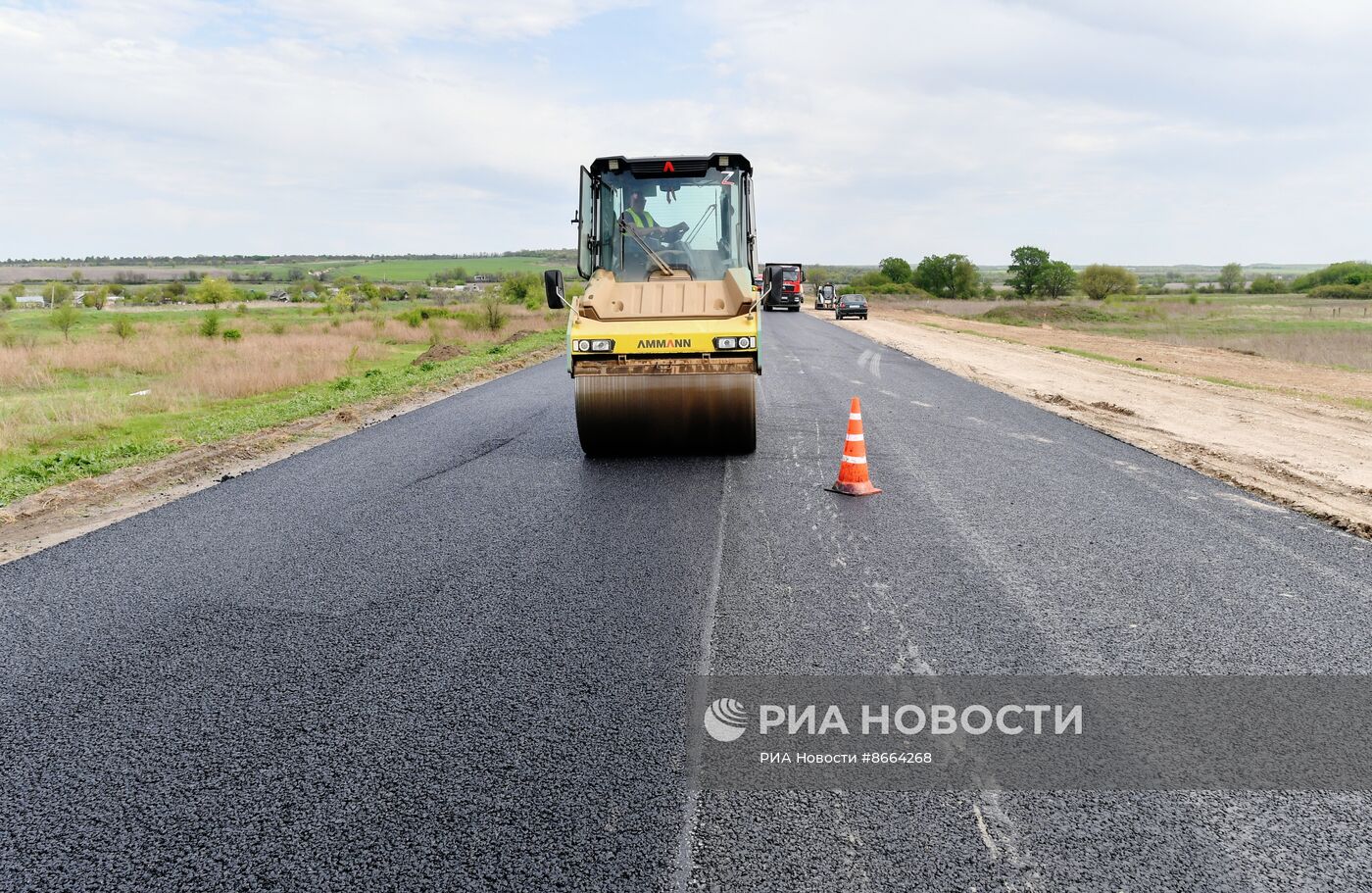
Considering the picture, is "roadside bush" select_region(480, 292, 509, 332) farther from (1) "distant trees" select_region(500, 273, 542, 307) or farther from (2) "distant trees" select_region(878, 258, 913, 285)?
(2) "distant trees" select_region(878, 258, 913, 285)

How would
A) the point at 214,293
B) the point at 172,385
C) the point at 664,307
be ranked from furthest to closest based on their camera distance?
the point at 214,293 < the point at 172,385 < the point at 664,307

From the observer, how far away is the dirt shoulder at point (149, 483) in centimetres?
693

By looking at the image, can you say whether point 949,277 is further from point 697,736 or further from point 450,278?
point 697,736

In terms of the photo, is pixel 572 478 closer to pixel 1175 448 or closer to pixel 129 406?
pixel 1175 448

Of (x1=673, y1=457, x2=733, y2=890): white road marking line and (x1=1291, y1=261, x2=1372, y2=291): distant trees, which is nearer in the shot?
(x1=673, y1=457, x2=733, y2=890): white road marking line

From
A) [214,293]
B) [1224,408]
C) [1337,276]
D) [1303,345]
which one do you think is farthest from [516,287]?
[1337,276]

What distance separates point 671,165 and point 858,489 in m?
4.63

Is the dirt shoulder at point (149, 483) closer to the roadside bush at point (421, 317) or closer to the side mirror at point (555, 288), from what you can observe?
the side mirror at point (555, 288)

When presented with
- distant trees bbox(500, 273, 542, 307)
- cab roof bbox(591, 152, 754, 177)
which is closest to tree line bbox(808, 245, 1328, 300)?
distant trees bbox(500, 273, 542, 307)

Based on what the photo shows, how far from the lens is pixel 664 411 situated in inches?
348

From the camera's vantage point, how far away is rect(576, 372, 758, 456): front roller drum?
8719 mm

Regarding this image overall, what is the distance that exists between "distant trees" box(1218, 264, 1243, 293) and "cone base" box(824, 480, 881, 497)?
11960 centimetres

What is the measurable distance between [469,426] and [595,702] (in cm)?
839

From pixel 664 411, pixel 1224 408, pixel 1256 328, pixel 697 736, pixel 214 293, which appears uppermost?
pixel 214 293
